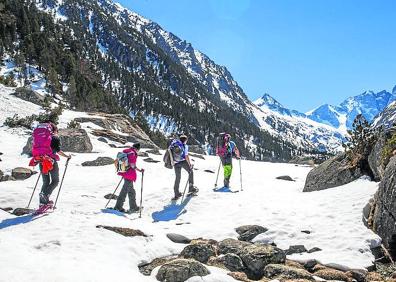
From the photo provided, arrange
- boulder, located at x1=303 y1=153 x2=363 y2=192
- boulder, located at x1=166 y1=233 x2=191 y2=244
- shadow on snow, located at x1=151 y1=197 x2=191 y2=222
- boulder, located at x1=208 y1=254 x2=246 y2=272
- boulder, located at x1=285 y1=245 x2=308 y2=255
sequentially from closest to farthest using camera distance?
1. boulder, located at x1=208 y1=254 x2=246 y2=272
2. boulder, located at x1=285 y1=245 x2=308 y2=255
3. boulder, located at x1=166 y1=233 x2=191 y2=244
4. shadow on snow, located at x1=151 y1=197 x2=191 y2=222
5. boulder, located at x1=303 y1=153 x2=363 y2=192

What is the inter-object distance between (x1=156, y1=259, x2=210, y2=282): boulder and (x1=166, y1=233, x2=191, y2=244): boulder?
9.46 ft

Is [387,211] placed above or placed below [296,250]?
above

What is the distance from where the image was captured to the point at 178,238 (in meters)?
12.0

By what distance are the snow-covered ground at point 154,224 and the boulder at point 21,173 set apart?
0.98 metres

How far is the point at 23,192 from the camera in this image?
602 inches

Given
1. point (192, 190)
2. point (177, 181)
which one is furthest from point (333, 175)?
point (177, 181)

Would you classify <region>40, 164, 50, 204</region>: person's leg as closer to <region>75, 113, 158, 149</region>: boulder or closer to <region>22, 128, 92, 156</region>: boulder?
<region>22, 128, 92, 156</region>: boulder

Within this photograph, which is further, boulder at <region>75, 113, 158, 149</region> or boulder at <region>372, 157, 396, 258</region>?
boulder at <region>75, 113, 158, 149</region>

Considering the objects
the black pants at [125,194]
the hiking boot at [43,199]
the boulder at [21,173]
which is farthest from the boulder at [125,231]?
the boulder at [21,173]

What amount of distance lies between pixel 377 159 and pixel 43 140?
1154 cm

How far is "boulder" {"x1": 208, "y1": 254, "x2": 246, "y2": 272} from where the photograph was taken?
392 inches

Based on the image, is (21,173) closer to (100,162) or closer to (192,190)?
(100,162)

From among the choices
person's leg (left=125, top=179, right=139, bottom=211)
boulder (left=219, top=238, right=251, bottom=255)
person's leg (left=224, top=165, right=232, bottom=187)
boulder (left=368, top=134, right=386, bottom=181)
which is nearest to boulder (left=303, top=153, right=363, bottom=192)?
boulder (left=368, top=134, right=386, bottom=181)

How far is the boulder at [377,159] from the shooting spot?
1533 centimetres
